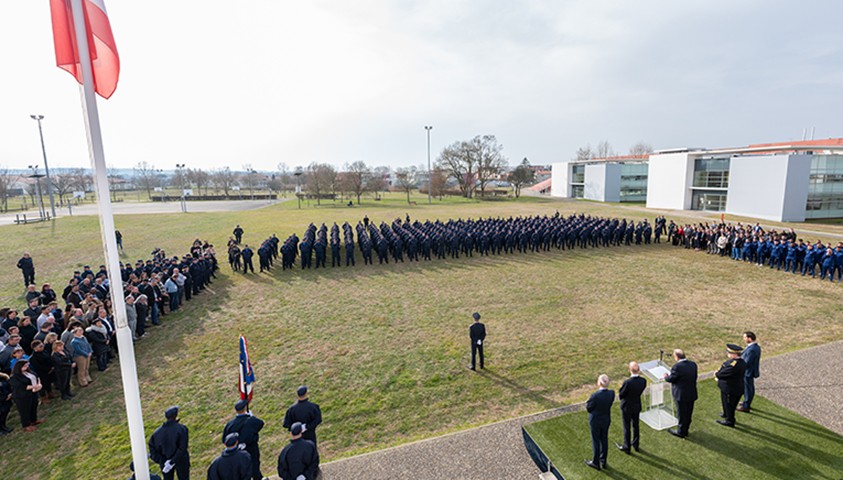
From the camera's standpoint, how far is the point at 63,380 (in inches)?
296

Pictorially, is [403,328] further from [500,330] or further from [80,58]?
[80,58]

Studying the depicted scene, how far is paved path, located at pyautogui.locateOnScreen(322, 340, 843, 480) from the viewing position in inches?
211

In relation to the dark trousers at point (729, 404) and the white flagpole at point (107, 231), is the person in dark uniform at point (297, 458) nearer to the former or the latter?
the white flagpole at point (107, 231)

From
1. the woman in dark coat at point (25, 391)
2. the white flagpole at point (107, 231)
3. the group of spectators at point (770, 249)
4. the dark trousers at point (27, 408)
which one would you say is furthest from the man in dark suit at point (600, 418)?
the group of spectators at point (770, 249)

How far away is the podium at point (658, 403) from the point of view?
6.11 meters

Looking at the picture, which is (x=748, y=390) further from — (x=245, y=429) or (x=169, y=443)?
(x=169, y=443)

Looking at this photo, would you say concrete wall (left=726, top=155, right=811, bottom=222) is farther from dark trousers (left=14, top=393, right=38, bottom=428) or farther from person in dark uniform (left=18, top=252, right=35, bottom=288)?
person in dark uniform (left=18, top=252, right=35, bottom=288)

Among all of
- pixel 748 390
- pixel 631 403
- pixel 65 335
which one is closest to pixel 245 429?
pixel 631 403

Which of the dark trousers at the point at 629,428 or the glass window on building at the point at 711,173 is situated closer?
the dark trousers at the point at 629,428

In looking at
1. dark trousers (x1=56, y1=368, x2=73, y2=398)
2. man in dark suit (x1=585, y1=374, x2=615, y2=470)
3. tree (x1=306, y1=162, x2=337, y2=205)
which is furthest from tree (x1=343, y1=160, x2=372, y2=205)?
man in dark suit (x1=585, y1=374, x2=615, y2=470)

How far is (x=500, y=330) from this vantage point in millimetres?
10484

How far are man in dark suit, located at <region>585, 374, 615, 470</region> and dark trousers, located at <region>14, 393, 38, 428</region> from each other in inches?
351

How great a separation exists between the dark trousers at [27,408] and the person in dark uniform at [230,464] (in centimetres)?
494

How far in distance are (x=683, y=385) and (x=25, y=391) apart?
1044 cm
